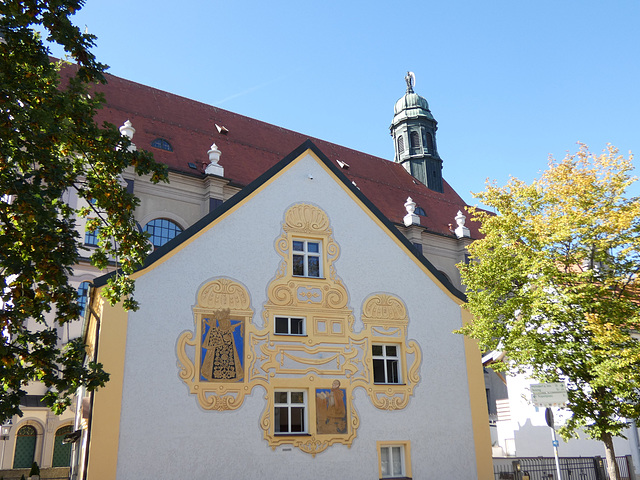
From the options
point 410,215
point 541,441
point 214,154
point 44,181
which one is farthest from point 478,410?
point 410,215

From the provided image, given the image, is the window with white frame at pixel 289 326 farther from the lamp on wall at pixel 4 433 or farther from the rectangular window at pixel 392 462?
the lamp on wall at pixel 4 433

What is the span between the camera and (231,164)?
29703 mm

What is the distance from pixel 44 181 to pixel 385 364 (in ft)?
31.8

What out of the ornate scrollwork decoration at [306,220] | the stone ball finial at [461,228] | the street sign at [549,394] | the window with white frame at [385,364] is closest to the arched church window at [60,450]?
the ornate scrollwork decoration at [306,220]

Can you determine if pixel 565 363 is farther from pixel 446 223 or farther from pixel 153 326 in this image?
pixel 446 223

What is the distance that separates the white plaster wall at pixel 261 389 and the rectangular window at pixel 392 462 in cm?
26

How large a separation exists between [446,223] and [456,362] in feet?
73.6

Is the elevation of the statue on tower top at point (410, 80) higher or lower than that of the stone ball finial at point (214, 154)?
higher

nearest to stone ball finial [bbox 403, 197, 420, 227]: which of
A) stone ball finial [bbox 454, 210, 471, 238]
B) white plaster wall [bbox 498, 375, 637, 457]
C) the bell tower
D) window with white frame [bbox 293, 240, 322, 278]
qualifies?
stone ball finial [bbox 454, 210, 471, 238]

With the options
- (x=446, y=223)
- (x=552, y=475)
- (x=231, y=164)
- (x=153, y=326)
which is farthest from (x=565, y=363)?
(x=446, y=223)

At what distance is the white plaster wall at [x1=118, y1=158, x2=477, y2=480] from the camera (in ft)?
40.8

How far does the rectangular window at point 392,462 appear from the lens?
47.1ft

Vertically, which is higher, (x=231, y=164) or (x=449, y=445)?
(x=231, y=164)

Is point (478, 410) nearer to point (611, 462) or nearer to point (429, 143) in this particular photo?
point (611, 462)
